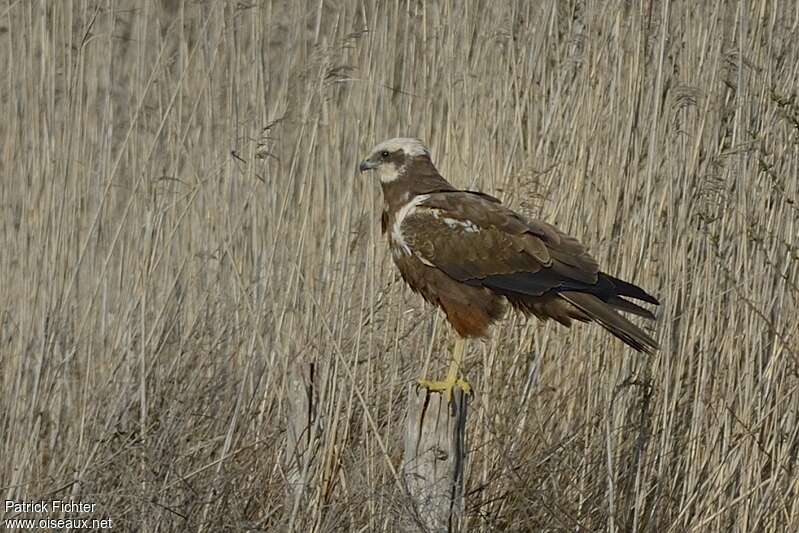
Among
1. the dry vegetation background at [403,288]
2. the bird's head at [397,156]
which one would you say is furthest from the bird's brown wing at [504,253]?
the dry vegetation background at [403,288]

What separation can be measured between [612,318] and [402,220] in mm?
708

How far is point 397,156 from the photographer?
344 centimetres

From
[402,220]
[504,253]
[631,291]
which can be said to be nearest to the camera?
[631,291]

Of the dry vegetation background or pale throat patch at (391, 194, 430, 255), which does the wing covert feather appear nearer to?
pale throat patch at (391, 194, 430, 255)

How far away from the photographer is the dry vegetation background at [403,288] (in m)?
3.35

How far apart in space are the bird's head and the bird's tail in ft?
1.97

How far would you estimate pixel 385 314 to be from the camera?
3637mm

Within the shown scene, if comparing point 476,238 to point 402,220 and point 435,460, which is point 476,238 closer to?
point 402,220

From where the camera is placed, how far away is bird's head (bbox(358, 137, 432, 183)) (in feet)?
11.3

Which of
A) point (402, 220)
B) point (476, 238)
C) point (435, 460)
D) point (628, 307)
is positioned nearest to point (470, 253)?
point (476, 238)

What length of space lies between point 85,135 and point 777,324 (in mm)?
2021

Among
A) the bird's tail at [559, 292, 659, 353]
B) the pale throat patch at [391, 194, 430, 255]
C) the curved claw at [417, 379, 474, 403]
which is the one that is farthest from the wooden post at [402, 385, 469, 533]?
the pale throat patch at [391, 194, 430, 255]

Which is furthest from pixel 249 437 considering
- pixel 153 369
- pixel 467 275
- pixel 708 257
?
pixel 708 257

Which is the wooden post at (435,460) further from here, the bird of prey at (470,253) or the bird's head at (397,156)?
the bird's head at (397,156)
